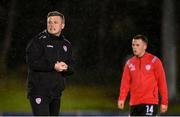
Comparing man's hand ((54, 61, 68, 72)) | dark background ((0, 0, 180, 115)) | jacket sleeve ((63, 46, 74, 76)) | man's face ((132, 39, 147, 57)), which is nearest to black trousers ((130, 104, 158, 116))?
man's face ((132, 39, 147, 57))

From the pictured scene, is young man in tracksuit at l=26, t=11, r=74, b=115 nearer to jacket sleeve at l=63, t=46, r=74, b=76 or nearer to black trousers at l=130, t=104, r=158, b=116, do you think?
jacket sleeve at l=63, t=46, r=74, b=76

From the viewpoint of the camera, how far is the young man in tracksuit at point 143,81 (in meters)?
6.37

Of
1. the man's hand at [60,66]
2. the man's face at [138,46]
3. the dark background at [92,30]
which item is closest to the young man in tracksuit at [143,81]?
the man's face at [138,46]

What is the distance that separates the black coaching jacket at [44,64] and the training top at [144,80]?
3.26ft

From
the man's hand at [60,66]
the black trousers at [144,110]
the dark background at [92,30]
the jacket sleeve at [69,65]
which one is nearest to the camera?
the man's hand at [60,66]

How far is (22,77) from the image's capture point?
16.9 m

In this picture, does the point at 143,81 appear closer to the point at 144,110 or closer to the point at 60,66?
the point at 144,110

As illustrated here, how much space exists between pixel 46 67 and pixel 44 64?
1.5 inches

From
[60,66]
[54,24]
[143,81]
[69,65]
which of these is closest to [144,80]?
[143,81]

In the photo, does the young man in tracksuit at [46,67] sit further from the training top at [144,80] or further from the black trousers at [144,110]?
the black trousers at [144,110]

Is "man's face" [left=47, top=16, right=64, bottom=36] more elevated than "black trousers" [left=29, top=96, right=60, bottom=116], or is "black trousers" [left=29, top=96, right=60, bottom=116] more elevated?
"man's face" [left=47, top=16, right=64, bottom=36]

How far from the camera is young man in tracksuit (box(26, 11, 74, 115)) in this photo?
556cm

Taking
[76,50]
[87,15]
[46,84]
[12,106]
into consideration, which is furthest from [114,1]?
[46,84]

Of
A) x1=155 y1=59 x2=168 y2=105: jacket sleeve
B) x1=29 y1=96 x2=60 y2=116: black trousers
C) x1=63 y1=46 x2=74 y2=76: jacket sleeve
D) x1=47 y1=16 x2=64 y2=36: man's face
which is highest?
x1=47 y1=16 x2=64 y2=36: man's face
